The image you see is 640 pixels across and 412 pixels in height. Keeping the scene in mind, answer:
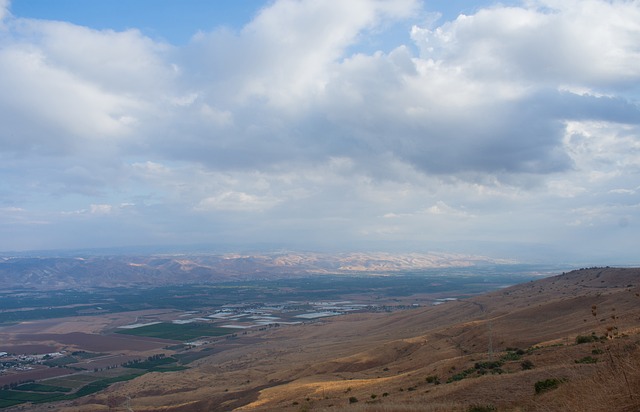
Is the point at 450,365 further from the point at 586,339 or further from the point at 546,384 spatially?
the point at 546,384

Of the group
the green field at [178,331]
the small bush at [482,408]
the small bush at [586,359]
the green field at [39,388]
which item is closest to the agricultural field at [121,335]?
the green field at [39,388]

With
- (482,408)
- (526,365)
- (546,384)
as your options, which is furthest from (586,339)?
(482,408)

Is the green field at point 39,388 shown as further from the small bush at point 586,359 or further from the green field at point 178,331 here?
the small bush at point 586,359

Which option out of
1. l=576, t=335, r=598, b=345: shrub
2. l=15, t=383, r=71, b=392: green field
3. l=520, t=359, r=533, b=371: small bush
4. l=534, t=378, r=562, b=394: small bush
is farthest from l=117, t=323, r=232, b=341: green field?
l=534, t=378, r=562, b=394: small bush

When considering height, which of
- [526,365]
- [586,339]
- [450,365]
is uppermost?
[586,339]

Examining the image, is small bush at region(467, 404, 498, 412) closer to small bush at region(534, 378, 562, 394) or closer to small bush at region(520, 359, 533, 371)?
small bush at region(534, 378, 562, 394)
